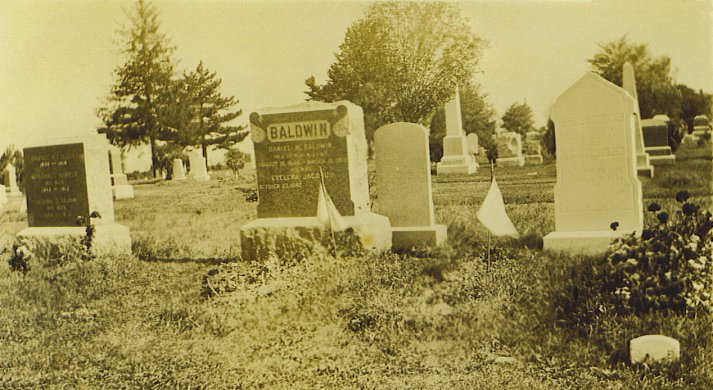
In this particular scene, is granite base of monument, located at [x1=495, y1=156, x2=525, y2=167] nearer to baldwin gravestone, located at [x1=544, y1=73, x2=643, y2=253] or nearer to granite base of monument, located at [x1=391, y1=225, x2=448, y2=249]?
granite base of monument, located at [x1=391, y1=225, x2=448, y2=249]

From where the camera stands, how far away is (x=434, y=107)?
1092 centimetres

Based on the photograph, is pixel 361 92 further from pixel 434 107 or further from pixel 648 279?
pixel 648 279

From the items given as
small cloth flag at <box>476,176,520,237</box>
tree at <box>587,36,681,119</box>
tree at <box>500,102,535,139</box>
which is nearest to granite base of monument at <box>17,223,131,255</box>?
small cloth flag at <box>476,176,520,237</box>

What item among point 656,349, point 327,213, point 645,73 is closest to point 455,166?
point 645,73

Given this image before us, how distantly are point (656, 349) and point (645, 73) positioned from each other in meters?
12.1

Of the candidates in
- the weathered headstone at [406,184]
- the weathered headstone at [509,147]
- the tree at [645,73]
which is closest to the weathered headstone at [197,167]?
the weathered headstone at [406,184]

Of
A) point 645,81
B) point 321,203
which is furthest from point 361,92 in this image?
point 645,81

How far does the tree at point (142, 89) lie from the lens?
20.9 feet

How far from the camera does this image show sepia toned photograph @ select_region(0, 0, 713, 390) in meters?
4.14

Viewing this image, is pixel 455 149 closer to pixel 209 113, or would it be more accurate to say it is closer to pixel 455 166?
pixel 455 166

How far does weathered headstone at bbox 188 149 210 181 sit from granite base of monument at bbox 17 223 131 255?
22.2 feet

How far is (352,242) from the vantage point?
610 cm

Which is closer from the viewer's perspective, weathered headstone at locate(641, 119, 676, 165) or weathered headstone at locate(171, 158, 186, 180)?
weathered headstone at locate(171, 158, 186, 180)

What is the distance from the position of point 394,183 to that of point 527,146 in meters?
19.8
